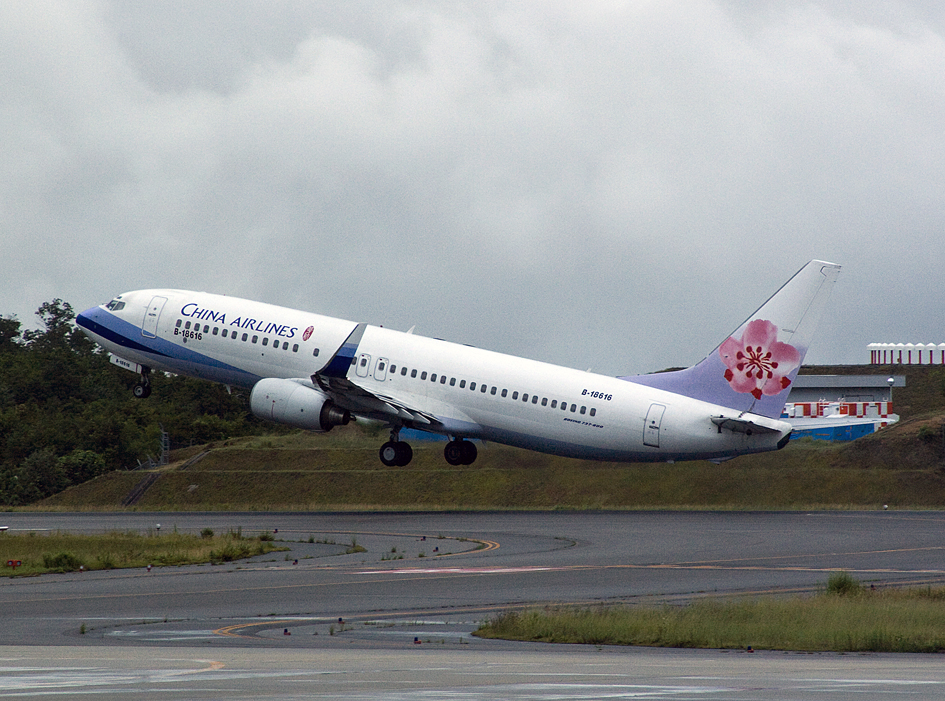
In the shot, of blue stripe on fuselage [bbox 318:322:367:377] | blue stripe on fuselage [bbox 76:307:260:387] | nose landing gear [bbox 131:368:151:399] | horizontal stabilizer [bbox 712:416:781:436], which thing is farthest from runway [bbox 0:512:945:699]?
nose landing gear [bbox 131:368:151:399]

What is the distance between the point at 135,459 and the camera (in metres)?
94.9

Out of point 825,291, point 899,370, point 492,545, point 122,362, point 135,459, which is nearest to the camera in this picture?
point 492,545

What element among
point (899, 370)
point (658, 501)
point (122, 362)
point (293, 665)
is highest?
point (899, 370)

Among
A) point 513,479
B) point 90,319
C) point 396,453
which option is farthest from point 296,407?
point 90,319

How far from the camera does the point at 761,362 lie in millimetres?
51531

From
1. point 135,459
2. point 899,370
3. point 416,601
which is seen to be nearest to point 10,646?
point 416,601

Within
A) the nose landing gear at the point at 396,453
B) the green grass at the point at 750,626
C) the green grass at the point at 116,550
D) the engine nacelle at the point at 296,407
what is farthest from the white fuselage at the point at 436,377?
the green grass at the point at 750,626

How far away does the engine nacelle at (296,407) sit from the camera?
54.9 m

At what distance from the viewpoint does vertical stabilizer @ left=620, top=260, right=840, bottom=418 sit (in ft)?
168

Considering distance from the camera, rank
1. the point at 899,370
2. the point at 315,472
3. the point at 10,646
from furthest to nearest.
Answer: the point at 899,370
the point at 315,472
the point at 10,646

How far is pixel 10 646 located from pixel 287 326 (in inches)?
1548

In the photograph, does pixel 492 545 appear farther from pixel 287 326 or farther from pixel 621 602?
pixel 287 326

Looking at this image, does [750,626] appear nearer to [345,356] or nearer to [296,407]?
[345,356]

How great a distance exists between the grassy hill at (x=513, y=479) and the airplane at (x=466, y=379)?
14.4 ft
